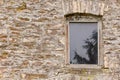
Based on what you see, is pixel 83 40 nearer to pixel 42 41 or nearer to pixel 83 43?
pixel 83 43

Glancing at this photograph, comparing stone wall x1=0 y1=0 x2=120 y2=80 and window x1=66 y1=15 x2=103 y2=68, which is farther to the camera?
window x1=66 y1=15 x2=103 y2=68

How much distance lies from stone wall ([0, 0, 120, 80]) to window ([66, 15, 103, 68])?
0.17 m

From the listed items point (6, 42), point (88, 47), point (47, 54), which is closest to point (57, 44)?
point (47, 54)

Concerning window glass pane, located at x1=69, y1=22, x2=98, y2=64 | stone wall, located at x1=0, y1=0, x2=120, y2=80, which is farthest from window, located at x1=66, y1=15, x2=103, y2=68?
stone wall, located at x1=0, y1=0, x2=120, y2=80

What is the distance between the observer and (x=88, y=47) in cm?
555

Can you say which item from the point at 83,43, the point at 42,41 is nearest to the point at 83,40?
the point at 83,43

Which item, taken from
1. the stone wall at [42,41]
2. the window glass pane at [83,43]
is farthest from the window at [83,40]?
the stone wall at [42,41]

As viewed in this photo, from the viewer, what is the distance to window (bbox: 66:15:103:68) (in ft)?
18.1

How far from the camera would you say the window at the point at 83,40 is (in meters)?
5.52

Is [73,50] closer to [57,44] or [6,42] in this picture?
[57,44]

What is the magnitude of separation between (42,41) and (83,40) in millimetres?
788

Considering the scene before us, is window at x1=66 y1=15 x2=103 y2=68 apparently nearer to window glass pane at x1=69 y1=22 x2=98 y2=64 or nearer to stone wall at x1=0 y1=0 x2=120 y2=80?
window glass pane at x1=69 y1=22 x2=98 y2=64

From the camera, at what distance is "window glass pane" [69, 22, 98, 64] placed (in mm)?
5527

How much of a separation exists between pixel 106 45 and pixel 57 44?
0.91 meters
